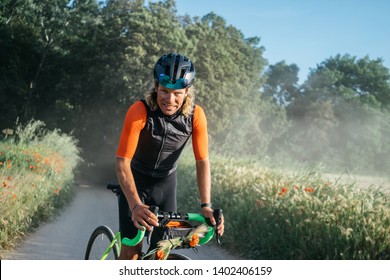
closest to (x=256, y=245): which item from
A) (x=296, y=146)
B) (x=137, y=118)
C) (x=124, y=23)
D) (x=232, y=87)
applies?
(x=137, y=118)

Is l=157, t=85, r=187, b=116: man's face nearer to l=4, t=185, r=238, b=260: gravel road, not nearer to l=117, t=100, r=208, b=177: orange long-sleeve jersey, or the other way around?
l=117, t=100, r=208, b=177: orange long-sleeve jersey

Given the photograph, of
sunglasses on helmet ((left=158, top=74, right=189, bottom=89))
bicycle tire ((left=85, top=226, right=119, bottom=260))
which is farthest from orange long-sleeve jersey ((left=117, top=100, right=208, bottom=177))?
bicycle tire ((left=85, top=226, right=119, bottom=260))

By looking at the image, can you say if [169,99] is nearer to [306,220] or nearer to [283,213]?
[306,220]

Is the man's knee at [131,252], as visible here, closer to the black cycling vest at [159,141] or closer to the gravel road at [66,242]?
the black cycling vest at [159,141]

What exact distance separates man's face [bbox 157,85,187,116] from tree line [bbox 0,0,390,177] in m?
14.6

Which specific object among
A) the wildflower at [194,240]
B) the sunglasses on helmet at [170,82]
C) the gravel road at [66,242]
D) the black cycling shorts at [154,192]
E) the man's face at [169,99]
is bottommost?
the gravel road at [66,242]

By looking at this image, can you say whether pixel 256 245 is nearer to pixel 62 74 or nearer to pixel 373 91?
pixel 62 74

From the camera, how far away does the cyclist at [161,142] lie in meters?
3.37

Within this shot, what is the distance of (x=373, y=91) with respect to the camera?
50219 millimetres

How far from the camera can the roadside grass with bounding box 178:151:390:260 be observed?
5859 millimetres

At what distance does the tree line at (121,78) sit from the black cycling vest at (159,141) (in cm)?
1441

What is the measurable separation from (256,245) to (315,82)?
156ft

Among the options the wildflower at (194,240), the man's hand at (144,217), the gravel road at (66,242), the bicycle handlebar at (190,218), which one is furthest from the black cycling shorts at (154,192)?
the gravel road at (66,242)

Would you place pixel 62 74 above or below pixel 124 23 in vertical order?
below
